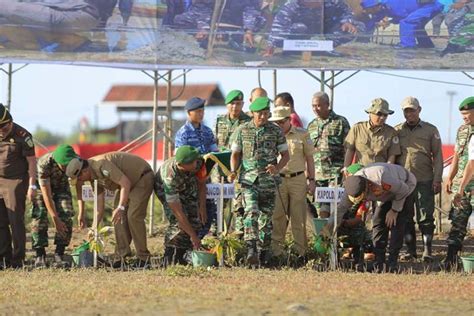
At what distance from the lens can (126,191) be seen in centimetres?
1295

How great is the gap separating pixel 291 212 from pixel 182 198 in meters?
1.29

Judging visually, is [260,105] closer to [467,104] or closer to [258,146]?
[258,146]

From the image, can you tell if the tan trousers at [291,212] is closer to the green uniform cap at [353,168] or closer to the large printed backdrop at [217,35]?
the green uniform cap at [353,168]

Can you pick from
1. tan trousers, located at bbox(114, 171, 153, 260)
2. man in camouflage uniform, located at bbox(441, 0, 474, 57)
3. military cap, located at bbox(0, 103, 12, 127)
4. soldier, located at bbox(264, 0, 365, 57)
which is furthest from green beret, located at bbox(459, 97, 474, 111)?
military cap, located at bbox(0, 103, 12, 127)

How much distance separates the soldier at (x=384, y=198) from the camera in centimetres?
1223

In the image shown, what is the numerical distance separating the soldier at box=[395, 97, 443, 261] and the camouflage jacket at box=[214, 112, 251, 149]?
195 cm

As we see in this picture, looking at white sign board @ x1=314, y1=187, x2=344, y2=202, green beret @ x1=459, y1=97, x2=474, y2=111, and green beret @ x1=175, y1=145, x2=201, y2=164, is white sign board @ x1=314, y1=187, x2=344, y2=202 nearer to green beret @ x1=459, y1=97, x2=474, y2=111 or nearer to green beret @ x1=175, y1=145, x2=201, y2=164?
green beret @ x1=175, y1=145, x2=201, y2=164

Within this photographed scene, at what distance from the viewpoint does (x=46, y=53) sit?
15.2m

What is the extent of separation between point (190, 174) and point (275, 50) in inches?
118

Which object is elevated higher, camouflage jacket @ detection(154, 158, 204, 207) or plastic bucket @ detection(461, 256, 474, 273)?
camouflage jacket @ detection(154, 158, 204, 207)

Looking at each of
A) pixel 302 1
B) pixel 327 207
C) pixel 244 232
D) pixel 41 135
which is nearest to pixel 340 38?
pixel 302 1

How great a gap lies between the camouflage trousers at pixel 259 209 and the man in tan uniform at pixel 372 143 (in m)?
1.38

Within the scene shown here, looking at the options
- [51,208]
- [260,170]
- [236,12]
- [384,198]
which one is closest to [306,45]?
[236,12]

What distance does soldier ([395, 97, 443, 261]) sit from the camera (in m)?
13.9
